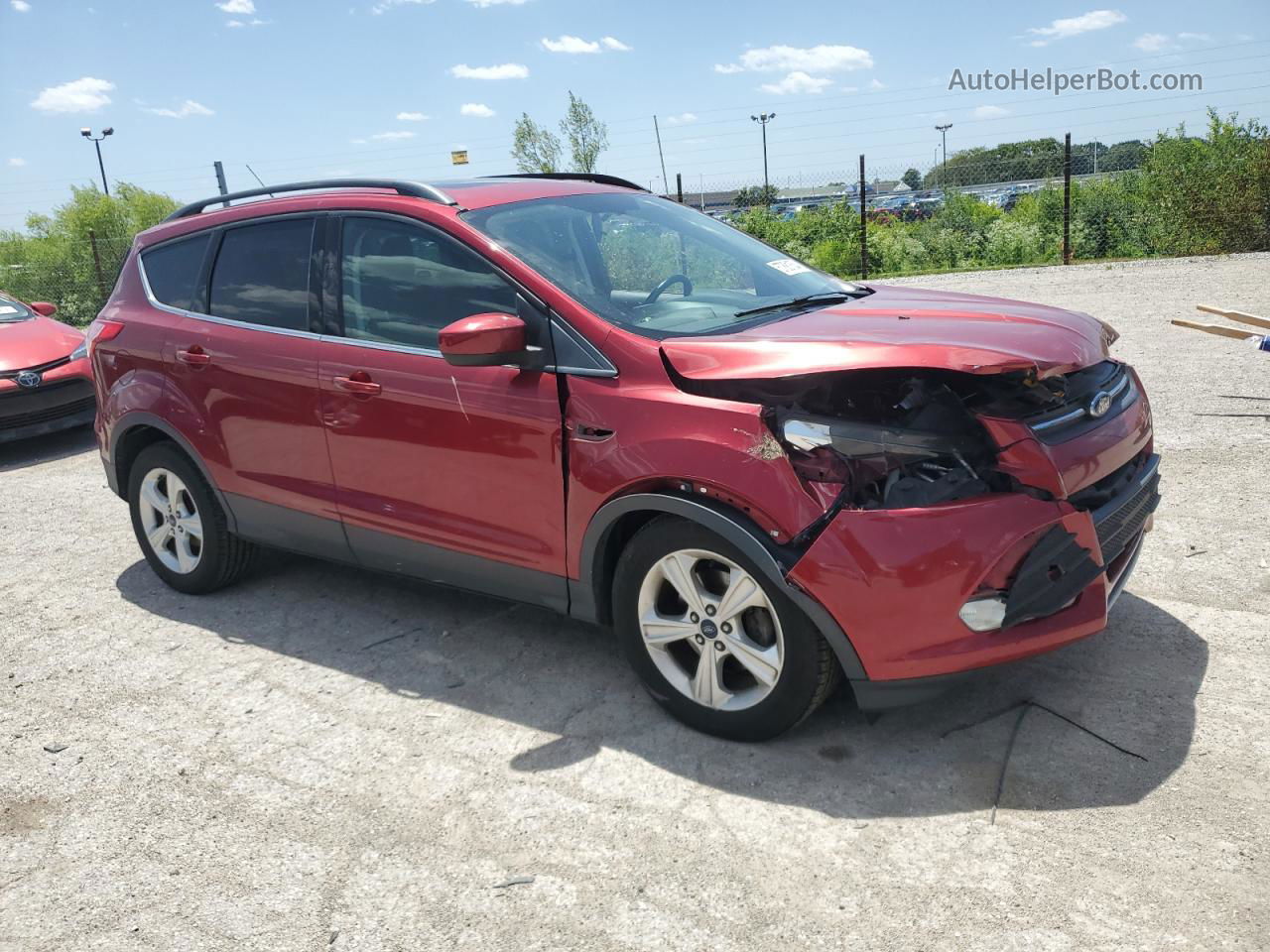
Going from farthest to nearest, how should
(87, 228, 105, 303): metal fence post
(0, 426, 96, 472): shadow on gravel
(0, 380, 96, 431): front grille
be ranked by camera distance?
(87, 228, 105, 303): metal fence post < (0, 426, 96, 472): shadow on gravel < (0, 380, 96, 431): front grille

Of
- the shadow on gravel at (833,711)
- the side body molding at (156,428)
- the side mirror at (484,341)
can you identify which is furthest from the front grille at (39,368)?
the side mirror at (484,341)

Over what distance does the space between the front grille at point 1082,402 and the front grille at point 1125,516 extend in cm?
25

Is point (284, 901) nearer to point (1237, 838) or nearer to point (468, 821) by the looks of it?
point (468, 821)

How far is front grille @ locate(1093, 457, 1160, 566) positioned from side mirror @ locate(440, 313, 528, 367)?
1.91 meters

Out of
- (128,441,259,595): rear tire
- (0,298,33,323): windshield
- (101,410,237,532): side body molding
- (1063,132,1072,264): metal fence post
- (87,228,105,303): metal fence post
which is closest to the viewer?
(101,410,237,532): side body molding

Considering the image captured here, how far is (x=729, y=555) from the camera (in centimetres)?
319

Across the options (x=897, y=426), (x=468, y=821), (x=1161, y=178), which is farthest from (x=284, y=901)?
(x=1161, y=178)

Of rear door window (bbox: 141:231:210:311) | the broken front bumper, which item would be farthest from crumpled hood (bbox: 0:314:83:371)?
the broken front bumper

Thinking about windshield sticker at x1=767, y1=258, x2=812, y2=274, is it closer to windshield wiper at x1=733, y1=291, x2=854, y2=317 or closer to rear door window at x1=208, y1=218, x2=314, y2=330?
windshield wiper at x1=733, y1=291, x2=854, y2=317

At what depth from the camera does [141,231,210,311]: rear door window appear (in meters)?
4.92

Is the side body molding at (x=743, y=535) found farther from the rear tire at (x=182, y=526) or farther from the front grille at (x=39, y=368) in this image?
the front grille at (x=39, y=368)

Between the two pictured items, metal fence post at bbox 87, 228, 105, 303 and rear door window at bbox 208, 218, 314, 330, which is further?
metal fence post at bbox 87, 228, 105, 303

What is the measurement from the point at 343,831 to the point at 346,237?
231 centimetres

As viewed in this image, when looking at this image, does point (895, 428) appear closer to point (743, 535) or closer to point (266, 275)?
point (743, 535)
